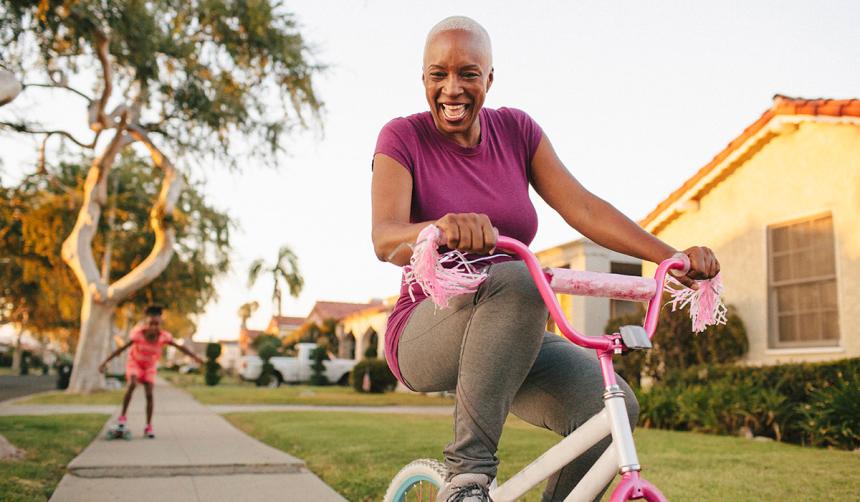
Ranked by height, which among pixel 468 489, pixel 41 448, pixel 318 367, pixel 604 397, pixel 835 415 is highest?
pixel 604 397

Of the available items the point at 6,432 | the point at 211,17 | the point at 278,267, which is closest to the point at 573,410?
the point at 6,432

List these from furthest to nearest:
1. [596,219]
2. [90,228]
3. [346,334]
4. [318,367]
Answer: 1. [346,334]
2. [318,367]
3. [90,228]
4. [596,219]

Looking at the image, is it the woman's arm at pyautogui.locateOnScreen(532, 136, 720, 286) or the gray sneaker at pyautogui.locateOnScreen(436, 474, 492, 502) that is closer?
the gray sneaker at pyautogui.locateOnScreen(436, 474, 492, 502)

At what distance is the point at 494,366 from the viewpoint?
76.8 inches

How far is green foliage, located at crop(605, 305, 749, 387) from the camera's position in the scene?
451 inches

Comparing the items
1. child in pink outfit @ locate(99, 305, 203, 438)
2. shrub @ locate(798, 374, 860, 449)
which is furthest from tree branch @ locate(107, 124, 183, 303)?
shrub @ locate(798, 374, 860, 449)

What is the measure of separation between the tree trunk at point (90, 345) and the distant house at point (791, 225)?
→ 52.3ft

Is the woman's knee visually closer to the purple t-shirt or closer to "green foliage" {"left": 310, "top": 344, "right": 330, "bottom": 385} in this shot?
the purple t-shirt

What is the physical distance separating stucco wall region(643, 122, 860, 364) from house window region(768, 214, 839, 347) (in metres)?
0.14

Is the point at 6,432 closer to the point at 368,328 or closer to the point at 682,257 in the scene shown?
the point at 682,257

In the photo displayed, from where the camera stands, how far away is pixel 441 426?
10.7 m

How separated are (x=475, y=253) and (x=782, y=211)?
34.4 feet

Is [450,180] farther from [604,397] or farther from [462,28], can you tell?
[604,397]

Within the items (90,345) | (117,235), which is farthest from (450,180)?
(117,235)
